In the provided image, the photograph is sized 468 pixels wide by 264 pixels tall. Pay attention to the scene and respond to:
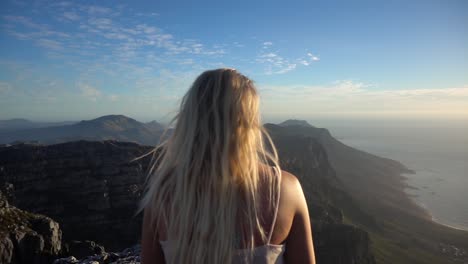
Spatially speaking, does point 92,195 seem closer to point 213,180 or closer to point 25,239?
point 25,239

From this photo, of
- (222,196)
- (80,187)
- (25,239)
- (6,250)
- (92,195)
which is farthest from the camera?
(80,187)

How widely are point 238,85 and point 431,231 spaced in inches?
7191

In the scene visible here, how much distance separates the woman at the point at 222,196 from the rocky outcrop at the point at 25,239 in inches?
2014

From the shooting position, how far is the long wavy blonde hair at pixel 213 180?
10.6 feet

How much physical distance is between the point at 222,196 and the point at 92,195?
4592 inches

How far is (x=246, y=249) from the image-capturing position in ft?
10.8

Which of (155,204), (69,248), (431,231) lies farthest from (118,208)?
(431,231)

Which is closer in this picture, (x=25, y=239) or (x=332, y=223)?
(x=25, y=239)

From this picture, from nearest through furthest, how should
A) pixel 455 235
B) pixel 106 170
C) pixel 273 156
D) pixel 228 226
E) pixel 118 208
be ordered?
pixel 228 226 < pixel 273 156 < pixel 118 208 < pixel 106 170 < pixel 455 235

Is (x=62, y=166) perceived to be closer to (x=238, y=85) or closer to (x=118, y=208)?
(x=118, y=208)

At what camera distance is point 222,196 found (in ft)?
10.6

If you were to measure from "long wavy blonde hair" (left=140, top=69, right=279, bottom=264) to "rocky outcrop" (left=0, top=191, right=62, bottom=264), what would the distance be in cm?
5120

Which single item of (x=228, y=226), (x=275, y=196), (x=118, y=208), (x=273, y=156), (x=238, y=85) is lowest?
(x=118, y=208)

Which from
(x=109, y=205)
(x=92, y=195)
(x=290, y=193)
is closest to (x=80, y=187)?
(x=92, y=195)
